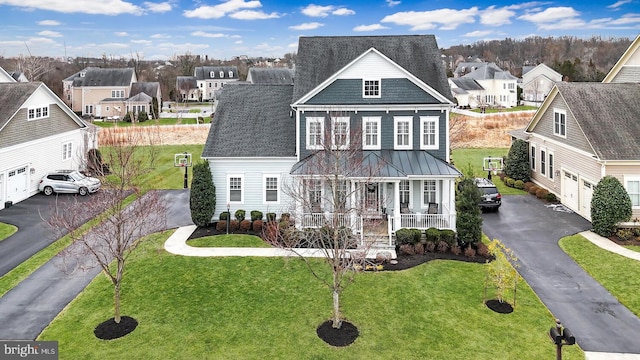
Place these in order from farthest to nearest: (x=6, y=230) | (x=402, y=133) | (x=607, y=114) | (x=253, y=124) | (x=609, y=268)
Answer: (x=253, y=124), (x=607, y=114), (x=402, y=133), (x=6, y=230), (x=609, y=268)

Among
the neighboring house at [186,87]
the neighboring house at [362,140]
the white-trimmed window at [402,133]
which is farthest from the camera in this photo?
the neighboring house at [186,87]

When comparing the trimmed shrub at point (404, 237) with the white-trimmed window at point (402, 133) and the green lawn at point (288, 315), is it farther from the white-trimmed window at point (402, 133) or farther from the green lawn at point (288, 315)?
the white-trimmed window at point (402, 133)

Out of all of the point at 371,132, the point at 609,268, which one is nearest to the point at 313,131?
the point at 371,132

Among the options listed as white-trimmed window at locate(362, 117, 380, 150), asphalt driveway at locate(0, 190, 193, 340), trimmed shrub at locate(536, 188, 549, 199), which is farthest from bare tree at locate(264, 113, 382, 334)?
trimmed shrub at locate(536, 188, 549, 199)

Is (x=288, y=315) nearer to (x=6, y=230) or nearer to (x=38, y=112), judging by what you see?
(x=6, y=230)

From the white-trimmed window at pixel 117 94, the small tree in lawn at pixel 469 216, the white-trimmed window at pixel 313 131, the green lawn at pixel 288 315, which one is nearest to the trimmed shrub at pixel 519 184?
the small tree in lawn at pixel 469 216

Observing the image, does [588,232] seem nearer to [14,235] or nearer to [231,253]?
[231,253]
